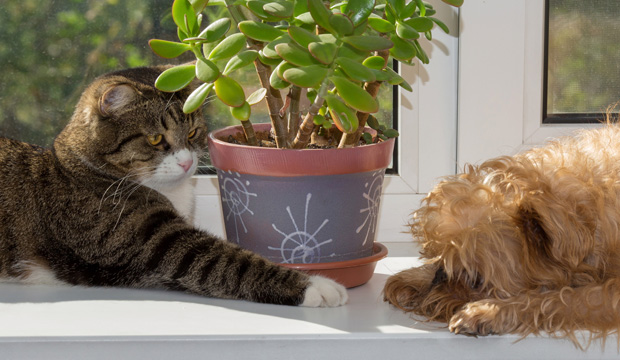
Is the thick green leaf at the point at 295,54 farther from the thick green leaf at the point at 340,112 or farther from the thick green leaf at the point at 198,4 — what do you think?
the thick green leaf at the point at 198,4

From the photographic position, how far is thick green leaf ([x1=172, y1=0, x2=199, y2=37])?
→ 116 cm

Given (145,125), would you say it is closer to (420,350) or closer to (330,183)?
(330,183)

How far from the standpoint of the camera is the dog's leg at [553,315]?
104 centimetres

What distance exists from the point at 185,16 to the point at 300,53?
0.75 ft

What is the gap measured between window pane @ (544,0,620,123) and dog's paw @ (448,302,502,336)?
781mm

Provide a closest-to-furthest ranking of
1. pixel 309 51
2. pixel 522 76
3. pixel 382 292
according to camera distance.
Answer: pixel 309 51 < pixel 382 292 < pixel 522 76

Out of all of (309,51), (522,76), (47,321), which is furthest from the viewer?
(522,76)

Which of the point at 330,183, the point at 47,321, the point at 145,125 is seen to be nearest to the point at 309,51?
the point at 330,183

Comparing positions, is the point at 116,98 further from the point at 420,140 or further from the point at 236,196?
the point at 420,140

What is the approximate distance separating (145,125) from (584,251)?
33.4 inches

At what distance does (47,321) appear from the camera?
115cm

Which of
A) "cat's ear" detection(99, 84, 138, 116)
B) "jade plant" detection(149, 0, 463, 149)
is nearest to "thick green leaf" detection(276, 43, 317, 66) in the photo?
"jade plant" detection(149, 0, 463, 149)

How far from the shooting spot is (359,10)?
42.3 inches

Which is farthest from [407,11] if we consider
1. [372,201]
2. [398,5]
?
[372,201]
